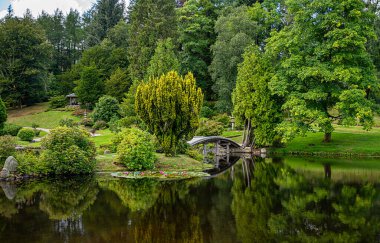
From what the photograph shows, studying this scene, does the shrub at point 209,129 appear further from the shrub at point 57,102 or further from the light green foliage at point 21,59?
the light green foliage at point 21,59

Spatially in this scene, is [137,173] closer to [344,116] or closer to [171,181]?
[171,181]

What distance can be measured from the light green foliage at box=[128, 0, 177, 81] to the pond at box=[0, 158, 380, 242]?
29.1 meters

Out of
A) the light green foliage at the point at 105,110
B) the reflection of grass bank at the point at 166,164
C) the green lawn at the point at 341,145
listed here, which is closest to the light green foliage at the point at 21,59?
the light green foliage at the point at 105,110

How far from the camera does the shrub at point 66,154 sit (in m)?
23.1

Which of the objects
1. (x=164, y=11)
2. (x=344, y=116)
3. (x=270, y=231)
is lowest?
(x=270, y=231)

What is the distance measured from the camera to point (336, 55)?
3344cm

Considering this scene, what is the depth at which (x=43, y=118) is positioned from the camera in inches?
2261

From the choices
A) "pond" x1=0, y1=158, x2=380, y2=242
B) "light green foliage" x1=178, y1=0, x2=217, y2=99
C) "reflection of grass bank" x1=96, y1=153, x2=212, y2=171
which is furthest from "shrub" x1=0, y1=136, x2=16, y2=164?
"light green foliage" x1=178, y1=0, x2=217, y2=99

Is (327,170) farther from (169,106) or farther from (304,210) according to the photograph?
(169,106)

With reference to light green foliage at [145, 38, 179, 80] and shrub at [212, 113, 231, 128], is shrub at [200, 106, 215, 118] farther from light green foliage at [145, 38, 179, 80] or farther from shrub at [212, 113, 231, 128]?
light green foliage at [145, 38, 179, 80]

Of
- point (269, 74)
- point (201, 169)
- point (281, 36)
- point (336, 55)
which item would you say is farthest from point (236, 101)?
point (201, 169)

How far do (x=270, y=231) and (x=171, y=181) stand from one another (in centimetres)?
995

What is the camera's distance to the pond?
40.7 feet

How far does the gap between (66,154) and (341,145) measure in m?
26.4
